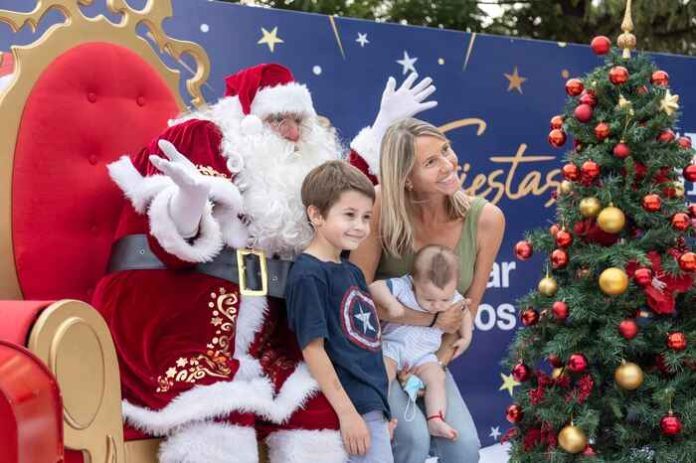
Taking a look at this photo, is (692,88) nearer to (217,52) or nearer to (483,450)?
(483,450)

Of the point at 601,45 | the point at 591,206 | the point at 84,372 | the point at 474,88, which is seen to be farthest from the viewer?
the point at 474,88

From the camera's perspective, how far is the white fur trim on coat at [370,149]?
3.06 meters

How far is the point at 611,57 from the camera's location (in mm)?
2916

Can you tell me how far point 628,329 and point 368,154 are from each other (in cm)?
95

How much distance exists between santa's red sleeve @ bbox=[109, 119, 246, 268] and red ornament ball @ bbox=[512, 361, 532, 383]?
97cm

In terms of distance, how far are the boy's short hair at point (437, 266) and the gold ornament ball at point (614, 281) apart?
16.8 inches

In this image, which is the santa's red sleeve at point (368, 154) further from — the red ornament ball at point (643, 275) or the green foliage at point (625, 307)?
the red ornament ball at point (643, 275)

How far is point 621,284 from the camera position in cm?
272

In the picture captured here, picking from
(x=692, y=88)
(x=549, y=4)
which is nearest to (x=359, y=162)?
(x=692, y=88)

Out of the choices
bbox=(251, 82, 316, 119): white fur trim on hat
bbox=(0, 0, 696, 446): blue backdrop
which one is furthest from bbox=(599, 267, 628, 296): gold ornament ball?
bbox=(0, 0, 696, 446): blue backdrop

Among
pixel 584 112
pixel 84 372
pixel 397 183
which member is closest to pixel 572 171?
pixel 584 112

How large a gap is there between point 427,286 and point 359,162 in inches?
19.5

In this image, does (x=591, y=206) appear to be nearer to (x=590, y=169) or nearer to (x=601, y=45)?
(x=590, y=169)

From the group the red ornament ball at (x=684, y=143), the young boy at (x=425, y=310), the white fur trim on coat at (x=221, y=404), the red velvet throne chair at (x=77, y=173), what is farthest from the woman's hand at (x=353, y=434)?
the red ornament ball at (x=684, y=143)
